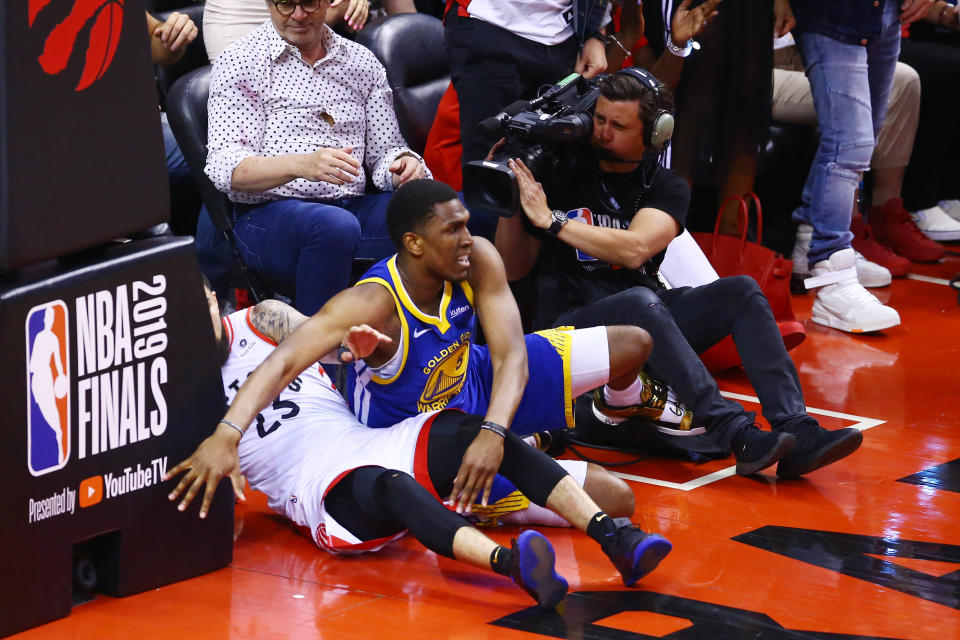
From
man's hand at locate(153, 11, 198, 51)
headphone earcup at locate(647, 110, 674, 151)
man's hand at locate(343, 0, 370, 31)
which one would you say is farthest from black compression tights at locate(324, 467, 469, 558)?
man's hand at locate(343, 0, 370, 31)

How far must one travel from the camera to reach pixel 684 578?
3.33 metres

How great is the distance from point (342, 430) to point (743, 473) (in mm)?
1298

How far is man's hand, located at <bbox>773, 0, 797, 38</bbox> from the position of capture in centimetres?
584

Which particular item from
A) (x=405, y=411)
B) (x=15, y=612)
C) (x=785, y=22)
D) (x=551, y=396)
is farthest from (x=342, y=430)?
(x=785, y=22)

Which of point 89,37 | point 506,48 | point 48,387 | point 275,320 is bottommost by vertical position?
point 275,320

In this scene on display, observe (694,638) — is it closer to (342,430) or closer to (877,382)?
(342,430)

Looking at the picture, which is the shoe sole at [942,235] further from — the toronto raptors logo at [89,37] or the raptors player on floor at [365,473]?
the toronto raptors logo at [89,37]

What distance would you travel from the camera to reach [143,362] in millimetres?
3137

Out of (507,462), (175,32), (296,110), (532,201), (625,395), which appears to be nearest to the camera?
(507,462)

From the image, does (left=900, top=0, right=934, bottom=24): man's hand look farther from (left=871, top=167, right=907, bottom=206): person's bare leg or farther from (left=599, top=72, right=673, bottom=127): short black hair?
(left=599, top=72, right=673, bottom=127): short black hair

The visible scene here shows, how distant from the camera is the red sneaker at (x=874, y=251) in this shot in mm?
6680

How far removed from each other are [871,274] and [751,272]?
4.97 ft

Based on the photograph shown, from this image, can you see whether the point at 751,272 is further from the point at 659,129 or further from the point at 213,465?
the point at 213,465

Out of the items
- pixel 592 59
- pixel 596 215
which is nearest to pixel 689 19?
pixel 592 59
